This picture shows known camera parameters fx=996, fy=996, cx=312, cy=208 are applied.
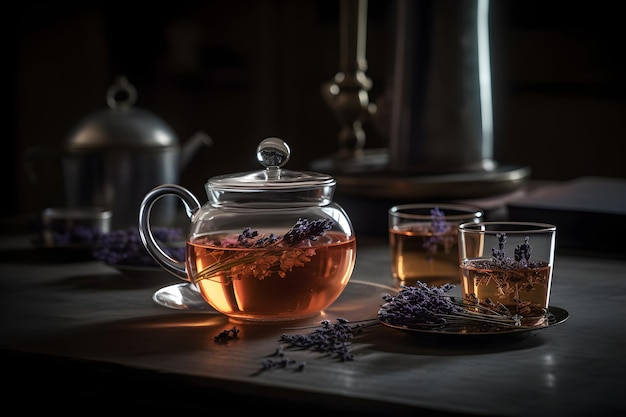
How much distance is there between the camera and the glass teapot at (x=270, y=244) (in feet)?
2.73

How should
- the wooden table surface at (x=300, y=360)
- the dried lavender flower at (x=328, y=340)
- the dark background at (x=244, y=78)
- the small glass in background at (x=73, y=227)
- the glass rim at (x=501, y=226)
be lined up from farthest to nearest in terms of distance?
the dark background at (x=244, y=78) < the small glass in background at (x=73, y=227) < the glass rim at (x=501, y=226) < the dried lavender flower at (x=328, y=340) < the wooden table surface at (x=300, y=360)

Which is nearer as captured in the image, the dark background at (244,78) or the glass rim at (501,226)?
the glass rim at (501,226)

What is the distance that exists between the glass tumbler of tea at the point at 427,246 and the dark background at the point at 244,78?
4.21 ft

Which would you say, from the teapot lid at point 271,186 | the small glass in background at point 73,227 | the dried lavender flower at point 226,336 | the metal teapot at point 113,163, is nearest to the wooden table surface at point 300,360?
the dried lavender flower at point 226,336

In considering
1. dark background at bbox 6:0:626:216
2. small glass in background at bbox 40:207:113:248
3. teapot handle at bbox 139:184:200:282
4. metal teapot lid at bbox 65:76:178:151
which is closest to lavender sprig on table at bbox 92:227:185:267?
small glass in background at bbox 40:207:113:248

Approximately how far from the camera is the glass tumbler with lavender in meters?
0.85

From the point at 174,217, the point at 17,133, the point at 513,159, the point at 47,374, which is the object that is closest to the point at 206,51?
Answer: the point at 17,133

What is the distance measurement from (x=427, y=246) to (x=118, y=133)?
0.67 metres

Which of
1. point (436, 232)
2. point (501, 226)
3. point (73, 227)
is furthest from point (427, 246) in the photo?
point (73, 227)

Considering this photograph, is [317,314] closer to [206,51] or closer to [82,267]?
[82,267]

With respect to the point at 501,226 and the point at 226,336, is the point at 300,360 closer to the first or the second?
the point at 226,336

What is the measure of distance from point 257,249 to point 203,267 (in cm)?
6

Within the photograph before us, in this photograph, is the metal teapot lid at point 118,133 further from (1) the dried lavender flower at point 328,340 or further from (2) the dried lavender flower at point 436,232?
(1) the dried lavender flower at point 328,340

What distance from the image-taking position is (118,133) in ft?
5.07
